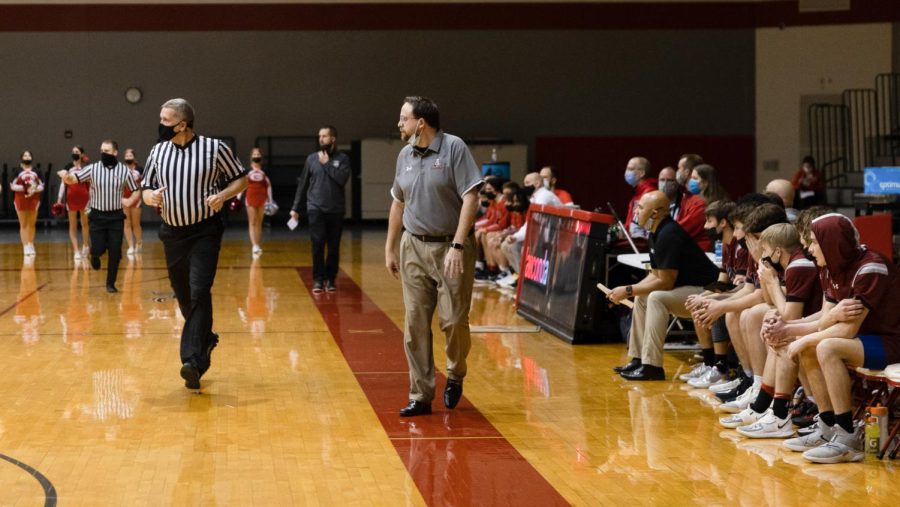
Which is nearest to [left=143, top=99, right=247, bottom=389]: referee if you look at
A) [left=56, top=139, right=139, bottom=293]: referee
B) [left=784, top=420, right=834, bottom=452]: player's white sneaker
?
[left=784, top=420, right=834, bottom=452]: player's white sneaker

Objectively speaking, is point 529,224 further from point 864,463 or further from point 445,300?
point 864,463

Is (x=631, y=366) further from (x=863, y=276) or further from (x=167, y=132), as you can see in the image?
(x=167, y=132)

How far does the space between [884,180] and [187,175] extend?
23.8 ft

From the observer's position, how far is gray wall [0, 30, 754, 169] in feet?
85.3

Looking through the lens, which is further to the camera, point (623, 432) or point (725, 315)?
point (725, 315)

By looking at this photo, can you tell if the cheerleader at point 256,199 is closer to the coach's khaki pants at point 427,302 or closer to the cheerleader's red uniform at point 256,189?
the cheerleader's red uniform at point 256,189

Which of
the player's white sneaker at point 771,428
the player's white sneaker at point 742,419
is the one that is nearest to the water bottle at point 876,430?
the player's white sneaker at point 771,428

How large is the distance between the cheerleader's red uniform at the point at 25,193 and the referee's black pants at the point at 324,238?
243 inches

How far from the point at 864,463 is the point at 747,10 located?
22.4m

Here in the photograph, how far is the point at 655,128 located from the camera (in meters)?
27.2

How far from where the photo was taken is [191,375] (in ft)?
24.2

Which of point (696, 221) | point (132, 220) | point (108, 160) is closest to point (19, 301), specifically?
point (108, 160)

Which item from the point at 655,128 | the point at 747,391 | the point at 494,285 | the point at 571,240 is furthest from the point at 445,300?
the point at 655,128

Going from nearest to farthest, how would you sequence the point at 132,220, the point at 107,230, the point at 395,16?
the point at 107,230 → the point at 132,220 → the point at 395,16
